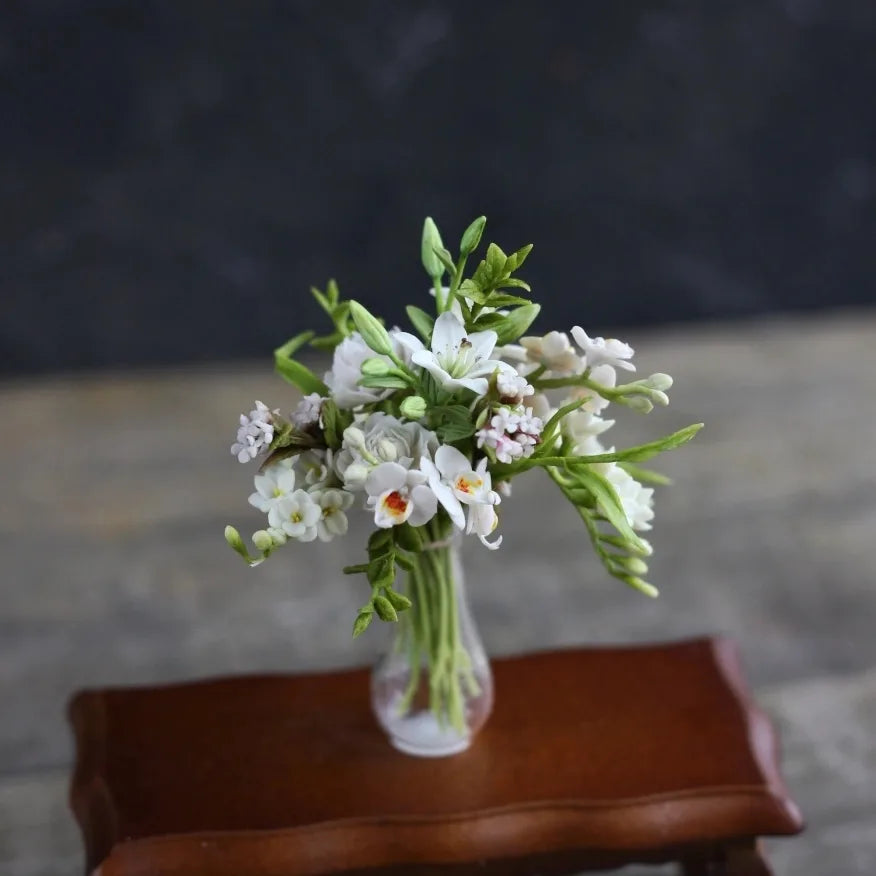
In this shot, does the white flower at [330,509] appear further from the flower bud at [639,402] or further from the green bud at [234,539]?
the flower bud at [639,402]

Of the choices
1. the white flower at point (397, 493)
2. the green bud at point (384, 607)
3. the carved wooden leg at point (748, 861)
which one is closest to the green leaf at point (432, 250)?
the white flower at point (397, 493)

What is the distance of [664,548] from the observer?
2398 millimetres

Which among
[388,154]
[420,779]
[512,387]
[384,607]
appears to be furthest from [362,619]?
[388,154]

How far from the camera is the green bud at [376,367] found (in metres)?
1.10

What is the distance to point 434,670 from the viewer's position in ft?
4.34

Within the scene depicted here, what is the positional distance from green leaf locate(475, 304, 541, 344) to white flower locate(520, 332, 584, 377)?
1.1 inches

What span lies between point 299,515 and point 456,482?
5.9 inches

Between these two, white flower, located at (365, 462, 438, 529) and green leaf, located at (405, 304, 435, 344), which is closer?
white flower, located at (365, 462, 438, 529)

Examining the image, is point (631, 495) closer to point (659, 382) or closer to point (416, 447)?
point (659, 382)

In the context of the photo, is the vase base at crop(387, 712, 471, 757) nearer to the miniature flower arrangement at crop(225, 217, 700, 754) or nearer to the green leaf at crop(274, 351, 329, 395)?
the miniature flower arrangement at crop(225, 217, 700, 754)

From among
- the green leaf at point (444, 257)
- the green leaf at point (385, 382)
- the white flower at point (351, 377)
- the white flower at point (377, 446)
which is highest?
the green leaf at point (444, 257)

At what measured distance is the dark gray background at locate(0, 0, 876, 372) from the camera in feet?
8.98

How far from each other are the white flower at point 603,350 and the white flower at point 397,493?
0.20m

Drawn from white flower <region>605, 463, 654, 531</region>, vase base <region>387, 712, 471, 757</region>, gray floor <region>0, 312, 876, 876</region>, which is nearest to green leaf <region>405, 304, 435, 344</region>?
white flower <region>605, 463, 654, 531</region>
